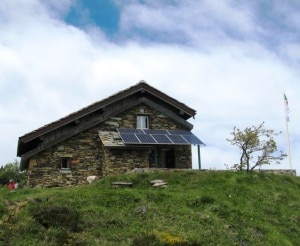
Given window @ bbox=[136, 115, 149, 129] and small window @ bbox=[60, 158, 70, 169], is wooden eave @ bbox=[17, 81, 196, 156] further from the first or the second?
small window @ bbox=[60, 158, 70, 169]

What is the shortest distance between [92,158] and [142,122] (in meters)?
4.44

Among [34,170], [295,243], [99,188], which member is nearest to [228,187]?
[295,243]

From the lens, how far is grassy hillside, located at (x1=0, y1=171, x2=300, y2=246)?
15164 millimetres

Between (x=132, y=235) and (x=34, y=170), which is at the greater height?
(x=34, y=170)

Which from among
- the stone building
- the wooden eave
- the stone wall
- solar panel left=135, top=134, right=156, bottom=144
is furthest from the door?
the stone wall

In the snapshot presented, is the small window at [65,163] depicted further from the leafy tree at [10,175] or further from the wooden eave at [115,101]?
the leafy tree at [10,175]

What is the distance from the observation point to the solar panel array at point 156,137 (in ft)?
92.3

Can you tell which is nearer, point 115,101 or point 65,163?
point 65,163

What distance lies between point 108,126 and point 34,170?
17.8 feet

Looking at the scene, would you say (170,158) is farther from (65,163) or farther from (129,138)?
(65,163)

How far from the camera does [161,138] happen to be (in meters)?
29.2

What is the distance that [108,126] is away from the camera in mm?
29844

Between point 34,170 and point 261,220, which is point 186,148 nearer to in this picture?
point 34,170

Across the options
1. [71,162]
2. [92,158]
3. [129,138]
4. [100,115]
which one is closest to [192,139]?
[129,138]
